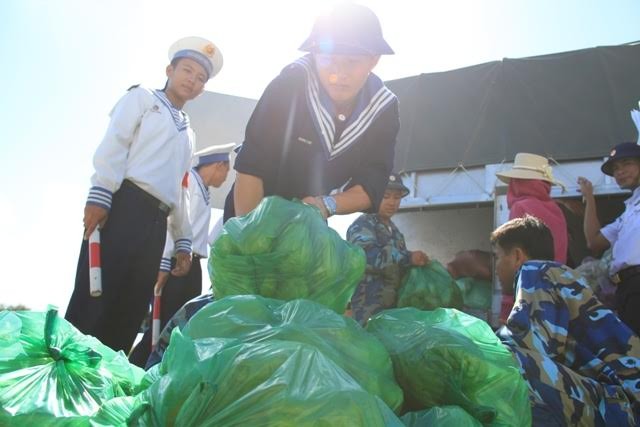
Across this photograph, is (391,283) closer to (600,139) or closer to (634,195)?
(634,195)

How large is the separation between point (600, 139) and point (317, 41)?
14.5 feet

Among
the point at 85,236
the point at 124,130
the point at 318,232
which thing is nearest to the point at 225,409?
the point at 318,232

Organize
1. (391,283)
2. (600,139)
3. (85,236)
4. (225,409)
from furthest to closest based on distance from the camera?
(600,139) < (391,283) < (85,236) < (225,409)

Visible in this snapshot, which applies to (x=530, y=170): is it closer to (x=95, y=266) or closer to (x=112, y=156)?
(x=112, y=156)

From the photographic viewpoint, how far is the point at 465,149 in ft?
20.1

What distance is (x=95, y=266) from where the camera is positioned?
8.93 ft

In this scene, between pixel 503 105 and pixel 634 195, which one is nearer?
pixel 634 195

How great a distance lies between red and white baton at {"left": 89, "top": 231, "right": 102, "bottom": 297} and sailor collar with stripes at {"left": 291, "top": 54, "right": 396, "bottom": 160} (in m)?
1.17

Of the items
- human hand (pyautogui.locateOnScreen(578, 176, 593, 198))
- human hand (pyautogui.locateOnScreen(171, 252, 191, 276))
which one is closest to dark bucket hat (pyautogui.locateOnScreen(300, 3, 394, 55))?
human hand (pyautogui.locateOnScreen(171, 252, 191, 276))

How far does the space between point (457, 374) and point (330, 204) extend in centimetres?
82

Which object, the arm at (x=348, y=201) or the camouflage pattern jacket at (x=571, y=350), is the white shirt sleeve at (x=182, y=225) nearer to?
the arm at (x=348, y=201)

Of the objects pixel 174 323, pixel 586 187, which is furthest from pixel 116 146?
pixel 586 187

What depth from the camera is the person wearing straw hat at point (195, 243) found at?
4219mm

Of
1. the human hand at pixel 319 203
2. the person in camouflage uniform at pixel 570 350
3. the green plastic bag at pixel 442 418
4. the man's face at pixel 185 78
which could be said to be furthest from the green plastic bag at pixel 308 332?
the man's face at pixel 185 78
